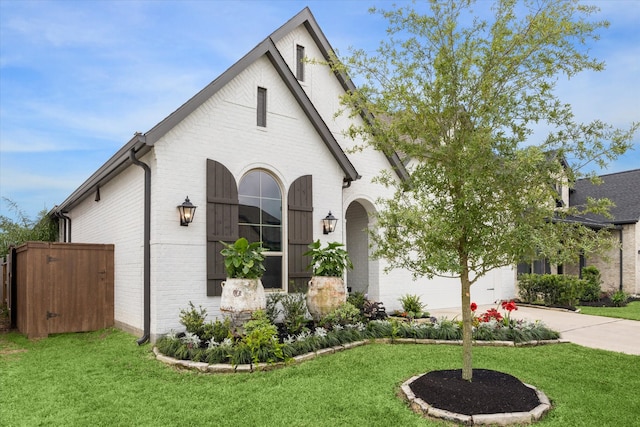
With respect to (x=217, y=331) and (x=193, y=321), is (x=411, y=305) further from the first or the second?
(x=193, y=321)

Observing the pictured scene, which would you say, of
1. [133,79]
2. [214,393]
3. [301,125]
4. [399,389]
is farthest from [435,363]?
[133,79]

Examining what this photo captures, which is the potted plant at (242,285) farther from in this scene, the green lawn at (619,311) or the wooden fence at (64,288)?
the green lawn at (619,311)

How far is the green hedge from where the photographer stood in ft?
41.2

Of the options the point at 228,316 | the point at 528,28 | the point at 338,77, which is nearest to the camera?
the point at 528,28

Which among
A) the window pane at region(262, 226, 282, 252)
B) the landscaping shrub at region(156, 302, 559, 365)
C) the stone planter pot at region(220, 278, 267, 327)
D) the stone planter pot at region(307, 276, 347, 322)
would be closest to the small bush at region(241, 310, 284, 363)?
the landscaping shrub at region(156, 302, 559, 365)

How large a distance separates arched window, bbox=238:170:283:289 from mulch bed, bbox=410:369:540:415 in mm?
4119

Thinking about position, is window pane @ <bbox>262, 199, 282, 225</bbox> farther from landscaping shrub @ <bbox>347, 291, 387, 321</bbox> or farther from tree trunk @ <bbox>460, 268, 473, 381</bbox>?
tree trunk @ <bbox>460, 268, 473, 381</bbox>

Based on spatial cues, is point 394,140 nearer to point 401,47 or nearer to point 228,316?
point 401,47

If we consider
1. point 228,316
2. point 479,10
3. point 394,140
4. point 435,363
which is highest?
point 479,10

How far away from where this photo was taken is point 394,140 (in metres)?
5.11

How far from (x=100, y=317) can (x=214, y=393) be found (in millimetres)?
5201

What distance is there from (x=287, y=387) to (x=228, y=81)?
5.53m

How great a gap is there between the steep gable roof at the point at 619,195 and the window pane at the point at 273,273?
44.4 feet

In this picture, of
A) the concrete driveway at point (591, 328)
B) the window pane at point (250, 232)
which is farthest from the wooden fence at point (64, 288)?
the concrete driveway at point (591, 328)
